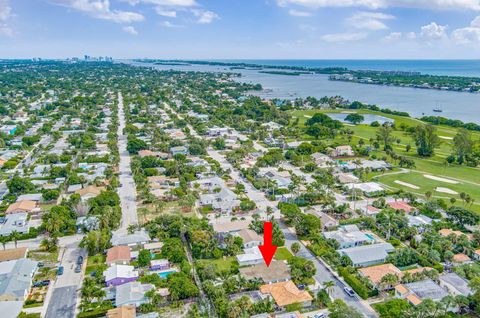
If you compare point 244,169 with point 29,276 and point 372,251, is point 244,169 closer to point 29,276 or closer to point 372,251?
point 372,251

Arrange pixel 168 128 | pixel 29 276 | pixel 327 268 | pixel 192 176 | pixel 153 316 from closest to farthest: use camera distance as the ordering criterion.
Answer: pixel 153 316, pixel 29 276, pixel 327 268, pixel 192 176, pixel 168 128

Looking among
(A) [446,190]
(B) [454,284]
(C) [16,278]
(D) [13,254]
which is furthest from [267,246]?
(A) [446,190]

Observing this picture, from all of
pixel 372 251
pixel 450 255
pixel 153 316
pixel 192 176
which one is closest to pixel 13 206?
pixel 192 176

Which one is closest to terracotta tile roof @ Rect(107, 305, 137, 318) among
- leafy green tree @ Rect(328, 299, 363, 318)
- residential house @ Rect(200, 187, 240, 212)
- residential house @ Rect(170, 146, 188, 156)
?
leafy green tree @ Rect(328, 299, 363, 318)

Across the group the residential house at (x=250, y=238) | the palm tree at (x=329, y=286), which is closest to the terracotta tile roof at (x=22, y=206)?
the residential house at (x=250, y=238)

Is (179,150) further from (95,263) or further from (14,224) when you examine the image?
(95,263)

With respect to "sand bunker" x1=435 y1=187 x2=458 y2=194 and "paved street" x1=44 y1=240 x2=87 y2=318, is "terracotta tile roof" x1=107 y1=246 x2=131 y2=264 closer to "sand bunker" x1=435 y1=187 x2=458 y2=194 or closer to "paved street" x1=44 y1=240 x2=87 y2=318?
"paved street" x1=44 y1=240 x2=87 y2=318

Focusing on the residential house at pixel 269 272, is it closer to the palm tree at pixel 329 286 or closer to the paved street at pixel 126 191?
the palm tree at pixel 329 286
